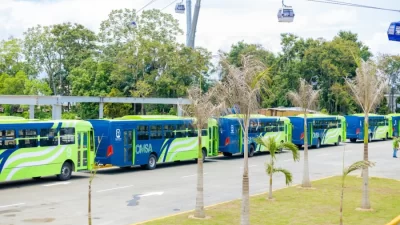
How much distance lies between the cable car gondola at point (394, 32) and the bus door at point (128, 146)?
525 inches

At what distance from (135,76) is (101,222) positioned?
3613 centimetres

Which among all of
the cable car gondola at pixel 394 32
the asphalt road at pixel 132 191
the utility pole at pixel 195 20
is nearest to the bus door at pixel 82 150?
the asphalt road at pixel 132 191

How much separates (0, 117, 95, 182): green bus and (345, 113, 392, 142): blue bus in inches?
1227

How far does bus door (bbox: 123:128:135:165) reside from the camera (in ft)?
86.5

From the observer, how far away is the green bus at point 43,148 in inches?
818

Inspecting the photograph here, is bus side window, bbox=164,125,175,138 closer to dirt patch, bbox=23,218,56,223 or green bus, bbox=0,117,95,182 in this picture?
green bus, bbox=0,117,95,182

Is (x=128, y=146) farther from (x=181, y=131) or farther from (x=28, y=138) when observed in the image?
(x=28, y=138)

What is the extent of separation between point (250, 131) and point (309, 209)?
62.7ft

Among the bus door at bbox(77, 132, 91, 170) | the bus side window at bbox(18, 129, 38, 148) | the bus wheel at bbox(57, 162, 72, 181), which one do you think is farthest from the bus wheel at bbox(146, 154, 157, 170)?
the bus side window at bbox(18, 129, 38, 148)

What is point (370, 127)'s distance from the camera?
51469 millimetres

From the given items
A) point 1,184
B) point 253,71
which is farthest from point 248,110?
point 1,184

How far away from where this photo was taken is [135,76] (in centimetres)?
5050

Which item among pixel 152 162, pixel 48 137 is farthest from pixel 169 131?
pixel 48 137

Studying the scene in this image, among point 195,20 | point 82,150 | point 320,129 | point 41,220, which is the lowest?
point 41,220
